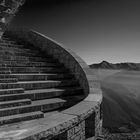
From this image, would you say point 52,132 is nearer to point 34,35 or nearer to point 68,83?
point 68,83

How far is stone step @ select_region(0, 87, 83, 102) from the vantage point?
4.05m

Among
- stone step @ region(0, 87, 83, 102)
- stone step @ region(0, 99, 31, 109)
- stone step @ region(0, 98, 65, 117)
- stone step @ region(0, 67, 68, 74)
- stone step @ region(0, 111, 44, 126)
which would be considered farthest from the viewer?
stone step @ region(0, 67, 68, 74)

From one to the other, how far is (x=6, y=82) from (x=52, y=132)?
2514mm

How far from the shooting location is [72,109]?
3566 mm

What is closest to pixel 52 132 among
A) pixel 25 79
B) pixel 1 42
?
pixel 25 79

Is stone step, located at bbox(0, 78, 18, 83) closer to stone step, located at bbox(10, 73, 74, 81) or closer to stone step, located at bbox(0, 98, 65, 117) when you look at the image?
stone step, located at bbox(10, 73, 74, 81)

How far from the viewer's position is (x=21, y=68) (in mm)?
5742

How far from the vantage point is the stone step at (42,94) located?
160 inches

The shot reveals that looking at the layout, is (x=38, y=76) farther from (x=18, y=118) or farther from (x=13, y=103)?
(x=18, y=118)

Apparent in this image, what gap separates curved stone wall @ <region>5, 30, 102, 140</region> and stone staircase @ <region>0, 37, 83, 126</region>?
0.35 meters

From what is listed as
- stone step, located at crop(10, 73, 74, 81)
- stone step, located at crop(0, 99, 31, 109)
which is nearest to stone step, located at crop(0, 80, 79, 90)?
stone step, located at crop(10, 73, 74, 81)

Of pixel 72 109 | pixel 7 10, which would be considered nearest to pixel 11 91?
pixel 72 109

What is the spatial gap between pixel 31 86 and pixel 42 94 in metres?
0.47

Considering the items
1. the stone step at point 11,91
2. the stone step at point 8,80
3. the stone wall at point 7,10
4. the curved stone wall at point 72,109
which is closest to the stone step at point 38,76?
the stone step at point 8,80
